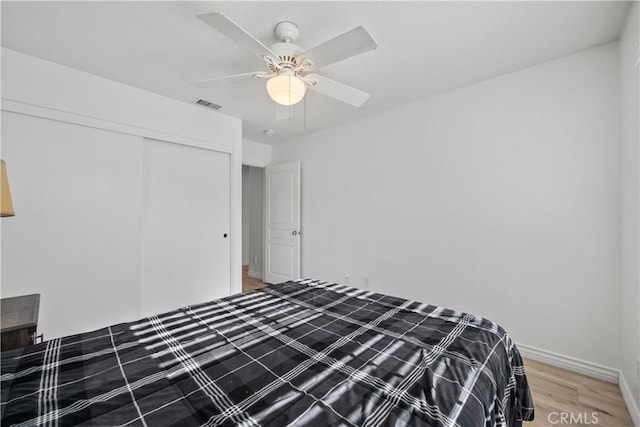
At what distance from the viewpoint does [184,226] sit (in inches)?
120

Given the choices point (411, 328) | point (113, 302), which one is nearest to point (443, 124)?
point (411, 328)

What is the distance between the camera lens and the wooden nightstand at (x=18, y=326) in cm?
135

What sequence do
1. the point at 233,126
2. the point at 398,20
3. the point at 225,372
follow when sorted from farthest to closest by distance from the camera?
the point at 233,126 < the point at 398,20 < the point at 225,372

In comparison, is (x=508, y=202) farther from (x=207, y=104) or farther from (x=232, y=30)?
(x=207, y=104)

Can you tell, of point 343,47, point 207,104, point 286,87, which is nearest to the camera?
point 343,47

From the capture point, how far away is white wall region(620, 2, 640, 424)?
1.56 m

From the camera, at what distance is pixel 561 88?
2117 millimetres

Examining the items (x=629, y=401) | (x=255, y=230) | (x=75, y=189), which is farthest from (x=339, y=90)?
(x=255, y=230)

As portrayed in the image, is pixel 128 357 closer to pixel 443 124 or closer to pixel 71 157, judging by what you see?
pixel 71 157

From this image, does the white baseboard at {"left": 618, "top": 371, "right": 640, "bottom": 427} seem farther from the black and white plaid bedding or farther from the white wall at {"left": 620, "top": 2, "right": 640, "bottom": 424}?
the black and white plaid bedding

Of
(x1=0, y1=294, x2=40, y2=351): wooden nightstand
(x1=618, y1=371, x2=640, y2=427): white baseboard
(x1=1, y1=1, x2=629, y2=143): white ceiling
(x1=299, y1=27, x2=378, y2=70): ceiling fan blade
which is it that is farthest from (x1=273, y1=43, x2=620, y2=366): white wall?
(x1=0, y1=294, x2=40, y2=351): wooden nightstand

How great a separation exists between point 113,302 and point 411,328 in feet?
8.75

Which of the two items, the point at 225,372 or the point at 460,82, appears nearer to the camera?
the point at 225,372

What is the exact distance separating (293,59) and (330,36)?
36 cm
